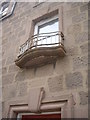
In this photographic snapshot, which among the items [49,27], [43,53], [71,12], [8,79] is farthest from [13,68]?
[71,12]

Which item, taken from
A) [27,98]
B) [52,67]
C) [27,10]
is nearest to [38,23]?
[27,10]

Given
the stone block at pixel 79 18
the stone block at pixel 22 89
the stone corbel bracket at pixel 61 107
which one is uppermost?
the stone block at pixel 79 18

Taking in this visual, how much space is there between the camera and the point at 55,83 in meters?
3.06

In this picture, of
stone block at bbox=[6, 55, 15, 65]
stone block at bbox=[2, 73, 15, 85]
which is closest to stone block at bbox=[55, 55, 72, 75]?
stone block at bbox=[2, 73, 15, 85]

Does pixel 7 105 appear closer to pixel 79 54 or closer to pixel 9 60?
pixel 9 60

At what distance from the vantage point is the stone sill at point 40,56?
10.2ft

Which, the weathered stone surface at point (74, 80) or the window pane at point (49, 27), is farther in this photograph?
the window pane at point (49, 27)

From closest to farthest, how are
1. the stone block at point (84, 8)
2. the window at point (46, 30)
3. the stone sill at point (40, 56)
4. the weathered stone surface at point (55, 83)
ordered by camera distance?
the weathered stone surface at point (55, 83)
the stone sill at point (40, 56)
the stone block at point (84, 8)
the window at point (46, 30)

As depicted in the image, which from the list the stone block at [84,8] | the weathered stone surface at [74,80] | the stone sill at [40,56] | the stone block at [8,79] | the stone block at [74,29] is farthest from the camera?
the stone block at [8,79]

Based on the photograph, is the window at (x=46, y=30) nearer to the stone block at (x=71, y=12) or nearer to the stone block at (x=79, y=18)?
the stone block at (x=71, y=12)

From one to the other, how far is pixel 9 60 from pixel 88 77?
79.8 inches

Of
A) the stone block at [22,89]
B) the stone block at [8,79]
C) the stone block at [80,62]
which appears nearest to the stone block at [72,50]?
the stone block at [80,62]

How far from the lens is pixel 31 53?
3.28 meters

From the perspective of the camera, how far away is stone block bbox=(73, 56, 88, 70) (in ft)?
9.54
